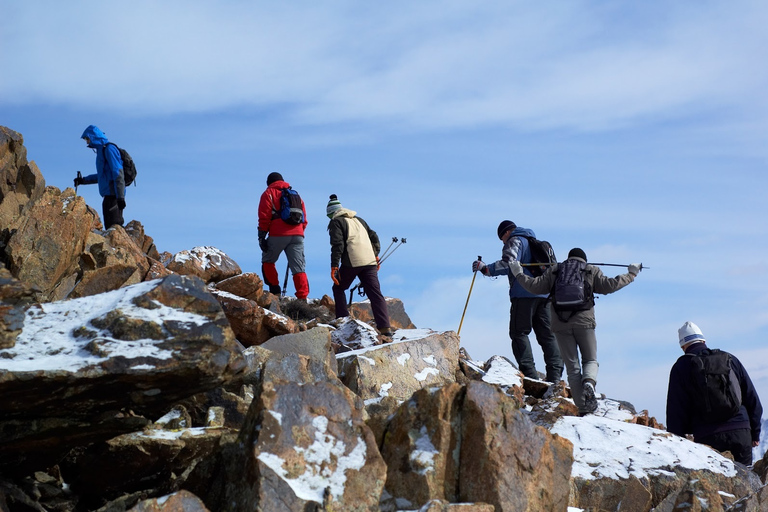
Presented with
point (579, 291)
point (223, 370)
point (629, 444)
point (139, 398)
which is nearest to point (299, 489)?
point (223, 370)

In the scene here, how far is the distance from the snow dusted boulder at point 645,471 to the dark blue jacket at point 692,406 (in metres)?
0.41

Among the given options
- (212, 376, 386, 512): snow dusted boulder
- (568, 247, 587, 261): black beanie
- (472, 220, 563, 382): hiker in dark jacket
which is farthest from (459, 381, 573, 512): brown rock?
(472, 220, 563, 382): hiker in dark jacket

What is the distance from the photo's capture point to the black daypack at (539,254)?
1439 centimetres

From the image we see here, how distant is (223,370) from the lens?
18.7ft

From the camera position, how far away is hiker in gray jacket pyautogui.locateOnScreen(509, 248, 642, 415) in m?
11.6

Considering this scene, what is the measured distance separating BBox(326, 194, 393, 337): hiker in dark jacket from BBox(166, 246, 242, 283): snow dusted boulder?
11.7 feet

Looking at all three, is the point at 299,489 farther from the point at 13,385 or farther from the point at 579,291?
the point at 579,291

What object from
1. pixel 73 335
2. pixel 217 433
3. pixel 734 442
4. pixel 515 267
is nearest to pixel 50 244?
pixel 515 267

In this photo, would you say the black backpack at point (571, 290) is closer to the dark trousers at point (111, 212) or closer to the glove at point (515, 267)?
the glove at point (515, 267)

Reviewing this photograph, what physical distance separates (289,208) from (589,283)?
25.1ft

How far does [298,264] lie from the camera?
18031 millimetres

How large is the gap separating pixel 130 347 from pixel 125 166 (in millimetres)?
13189

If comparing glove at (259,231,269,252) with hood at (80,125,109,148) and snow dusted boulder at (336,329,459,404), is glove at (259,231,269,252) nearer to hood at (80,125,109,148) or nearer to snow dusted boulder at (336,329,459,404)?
hood at (80,125,109,148)

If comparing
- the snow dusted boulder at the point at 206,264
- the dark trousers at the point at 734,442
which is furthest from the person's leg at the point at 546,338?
the snow dusted boulder at the point at 206,264
